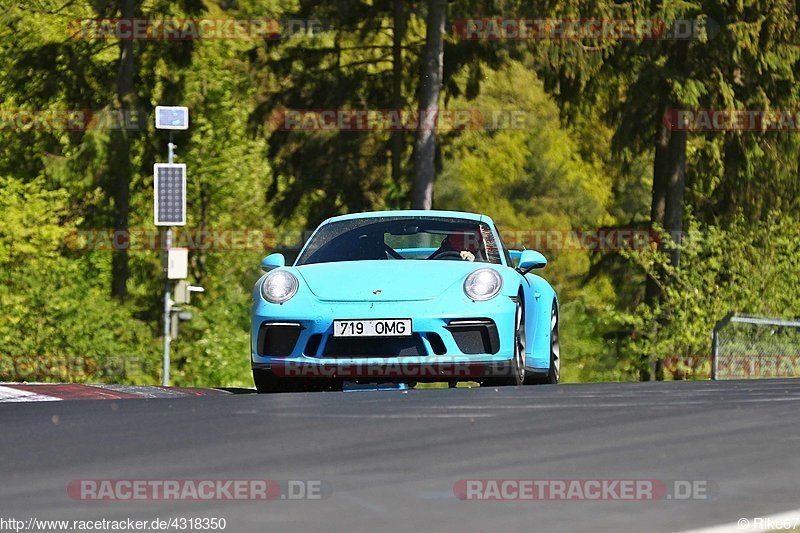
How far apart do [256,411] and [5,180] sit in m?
43.5

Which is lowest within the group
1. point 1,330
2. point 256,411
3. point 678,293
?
point 1,330

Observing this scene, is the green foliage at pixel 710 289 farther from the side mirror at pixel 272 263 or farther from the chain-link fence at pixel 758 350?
the side mirror at pixel 272 263

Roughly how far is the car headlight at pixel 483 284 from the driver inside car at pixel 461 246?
0.68m

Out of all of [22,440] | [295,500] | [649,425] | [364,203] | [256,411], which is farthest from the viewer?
[364,203]

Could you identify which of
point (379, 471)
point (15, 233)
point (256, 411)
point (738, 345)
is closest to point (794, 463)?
point (379, 471)

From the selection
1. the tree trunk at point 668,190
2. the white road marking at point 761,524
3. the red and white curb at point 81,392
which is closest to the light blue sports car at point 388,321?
the red and white curb at point 81,392

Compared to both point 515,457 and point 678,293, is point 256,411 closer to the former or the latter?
point 515,457

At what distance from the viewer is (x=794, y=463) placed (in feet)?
23.6

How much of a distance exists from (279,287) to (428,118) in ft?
67.1

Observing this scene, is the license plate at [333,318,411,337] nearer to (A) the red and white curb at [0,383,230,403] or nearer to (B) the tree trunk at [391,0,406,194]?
(A) the red and white curb at [0,383,230,403]

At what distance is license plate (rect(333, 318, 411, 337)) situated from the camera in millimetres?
11266

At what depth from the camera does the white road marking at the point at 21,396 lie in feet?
34.5

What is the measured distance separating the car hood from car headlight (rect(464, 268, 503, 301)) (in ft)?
0.24

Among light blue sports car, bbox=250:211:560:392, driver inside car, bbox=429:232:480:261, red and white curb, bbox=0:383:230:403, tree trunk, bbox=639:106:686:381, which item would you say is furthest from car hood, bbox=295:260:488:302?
tree trunk, bbox=639:106:686:381
